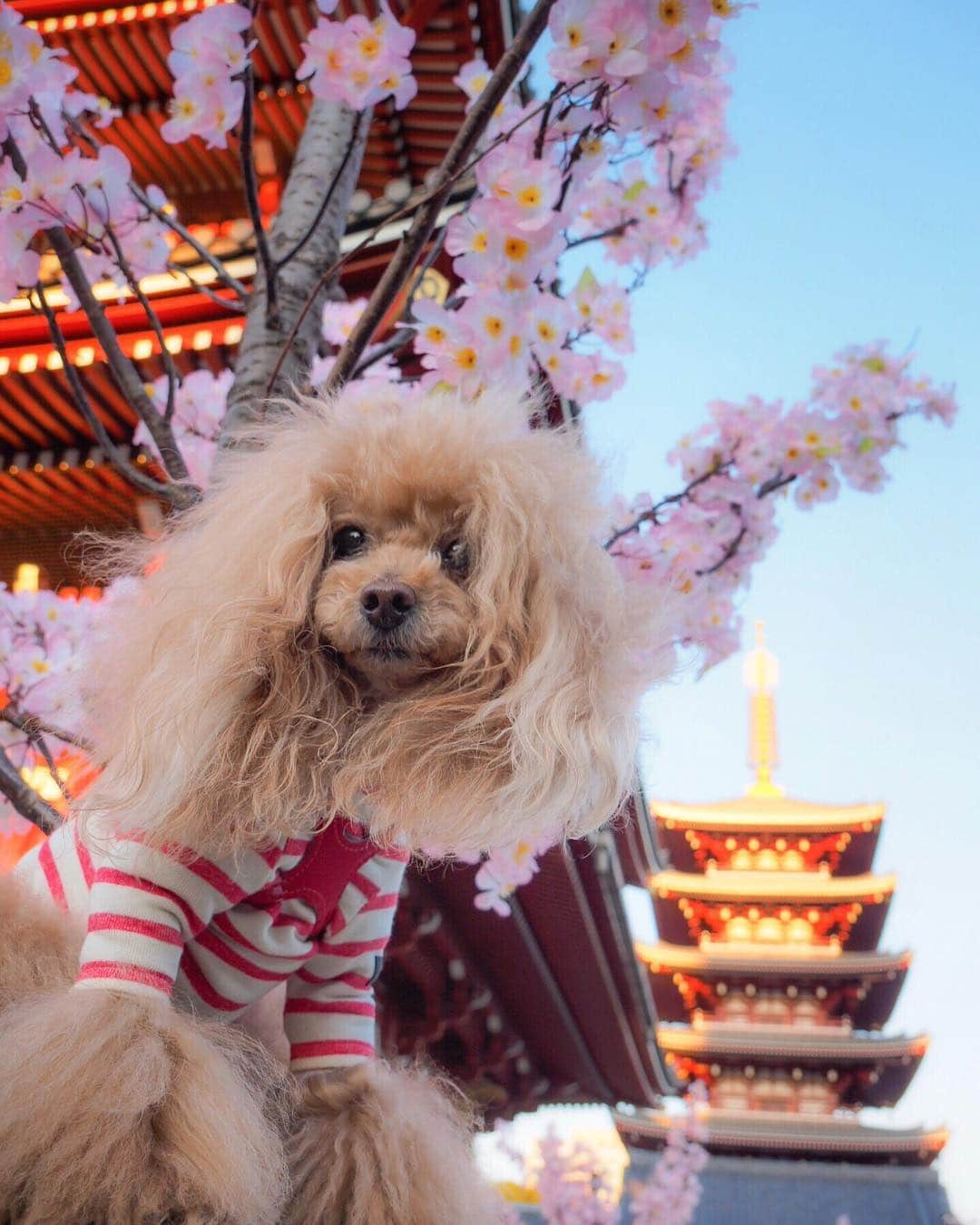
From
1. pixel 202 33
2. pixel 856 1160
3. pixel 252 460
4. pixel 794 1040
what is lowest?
pixel 856 1160

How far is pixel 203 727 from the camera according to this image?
133cm

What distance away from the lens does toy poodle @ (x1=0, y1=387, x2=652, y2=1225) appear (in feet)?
4.26

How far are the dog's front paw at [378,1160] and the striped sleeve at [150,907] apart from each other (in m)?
0.29

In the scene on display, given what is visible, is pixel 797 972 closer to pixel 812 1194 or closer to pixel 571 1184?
pixel 812 1194

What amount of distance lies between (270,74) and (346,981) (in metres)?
3.56

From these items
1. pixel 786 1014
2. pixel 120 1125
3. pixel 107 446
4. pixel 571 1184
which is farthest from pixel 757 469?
pixel 786 1014

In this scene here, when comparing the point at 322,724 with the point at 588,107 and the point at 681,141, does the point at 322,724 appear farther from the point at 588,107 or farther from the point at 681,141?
the point at 681,141

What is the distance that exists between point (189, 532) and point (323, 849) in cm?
50

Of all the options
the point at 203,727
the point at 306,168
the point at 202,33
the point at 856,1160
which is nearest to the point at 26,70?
the point at 202,33

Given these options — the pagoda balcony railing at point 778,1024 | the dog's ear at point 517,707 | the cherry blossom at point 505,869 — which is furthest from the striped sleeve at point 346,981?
the pagoda balcony railing at point 778,1024

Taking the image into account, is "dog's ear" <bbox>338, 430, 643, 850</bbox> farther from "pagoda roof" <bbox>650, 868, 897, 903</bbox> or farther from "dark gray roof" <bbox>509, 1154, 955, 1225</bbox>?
"dark gray roof" <bbox>509, 1154, 955, 1225</bbox>

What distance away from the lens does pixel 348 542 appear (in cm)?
146

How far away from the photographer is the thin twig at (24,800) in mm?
1861

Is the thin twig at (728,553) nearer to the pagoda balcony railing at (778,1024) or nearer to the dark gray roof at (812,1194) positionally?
the pagoda balcony railing at (778,1024)
